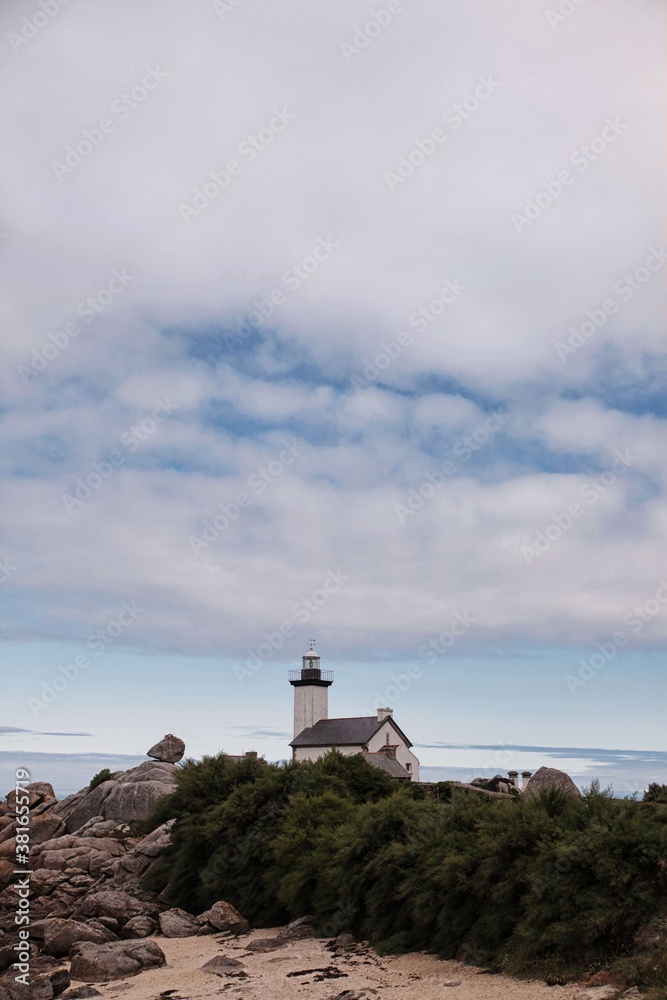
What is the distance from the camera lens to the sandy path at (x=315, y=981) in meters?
10.4

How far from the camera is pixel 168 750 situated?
3155 cm

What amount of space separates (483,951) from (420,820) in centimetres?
277

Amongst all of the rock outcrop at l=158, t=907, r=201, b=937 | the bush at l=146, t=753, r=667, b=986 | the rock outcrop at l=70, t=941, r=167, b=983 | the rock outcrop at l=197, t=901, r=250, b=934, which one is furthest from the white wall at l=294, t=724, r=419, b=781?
the rock outcrop at l=70, t=941, r=167, b=983

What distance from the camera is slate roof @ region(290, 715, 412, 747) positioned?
49.5m

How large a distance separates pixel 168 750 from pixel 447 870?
21306mm

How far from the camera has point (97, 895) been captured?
1673cm

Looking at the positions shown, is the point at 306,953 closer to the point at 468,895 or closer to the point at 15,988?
the point at 468,895

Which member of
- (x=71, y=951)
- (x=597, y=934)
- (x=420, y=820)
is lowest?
(x=71, y=951)

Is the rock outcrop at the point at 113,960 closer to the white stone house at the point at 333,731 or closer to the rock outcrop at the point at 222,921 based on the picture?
the rock outcrop at the point at 222,921

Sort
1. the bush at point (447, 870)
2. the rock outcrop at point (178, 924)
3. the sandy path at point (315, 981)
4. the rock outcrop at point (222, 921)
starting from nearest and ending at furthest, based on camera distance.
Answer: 1. the sandy path at point (315, 981)
2. the bush at point (447, 870)
3. the rock outcrop at point (222, 921)
4. the rock outcrop at point (178, 924)

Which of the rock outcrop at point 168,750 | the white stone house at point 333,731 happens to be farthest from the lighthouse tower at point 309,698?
the rock outcrop at point 168,750

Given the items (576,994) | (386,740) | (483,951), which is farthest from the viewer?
(386,740)

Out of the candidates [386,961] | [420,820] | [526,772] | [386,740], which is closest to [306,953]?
[386,961]

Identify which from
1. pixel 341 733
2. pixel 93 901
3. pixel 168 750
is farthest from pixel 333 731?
pixel 93 901
